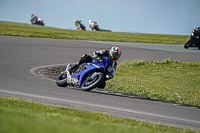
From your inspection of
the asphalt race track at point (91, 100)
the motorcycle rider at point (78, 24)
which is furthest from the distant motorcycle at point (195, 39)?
the motorcycle rider at point (78, 24)

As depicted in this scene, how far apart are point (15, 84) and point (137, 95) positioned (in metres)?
3.78

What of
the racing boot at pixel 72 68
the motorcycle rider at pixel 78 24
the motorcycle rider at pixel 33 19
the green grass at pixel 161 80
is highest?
the motorcycle rider at pixel 33 19

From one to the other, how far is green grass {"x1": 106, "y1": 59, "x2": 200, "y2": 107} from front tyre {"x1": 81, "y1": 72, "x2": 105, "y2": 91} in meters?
1.93

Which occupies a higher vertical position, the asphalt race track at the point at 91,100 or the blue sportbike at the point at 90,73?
the blue sportbike at the point at 90,73

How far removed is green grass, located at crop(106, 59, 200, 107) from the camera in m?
10.6

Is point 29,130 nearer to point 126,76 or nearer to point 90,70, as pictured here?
point 90,70

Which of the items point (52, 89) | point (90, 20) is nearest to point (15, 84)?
point (52, 89)

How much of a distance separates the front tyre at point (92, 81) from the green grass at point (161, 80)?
193 cm

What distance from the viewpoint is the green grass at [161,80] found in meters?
10.6

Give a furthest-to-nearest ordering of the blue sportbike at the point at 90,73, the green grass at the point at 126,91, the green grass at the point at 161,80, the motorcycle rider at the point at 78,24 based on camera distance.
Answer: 1. the motorcycle rider at the point at 78,24
2. the green grass at the point at 161,80
3. the blue sportbike at the point at 90,73
4. the green grass at the point at 126,91

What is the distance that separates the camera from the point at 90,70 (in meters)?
9.08

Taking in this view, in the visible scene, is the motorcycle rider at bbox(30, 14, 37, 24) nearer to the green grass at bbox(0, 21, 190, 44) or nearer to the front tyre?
the green grass at bbox(0, 21, 190, 44)

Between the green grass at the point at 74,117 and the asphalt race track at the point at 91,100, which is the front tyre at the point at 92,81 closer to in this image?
the asphalt race track at the point at 91,100

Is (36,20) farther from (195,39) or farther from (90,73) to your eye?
(90,73)
